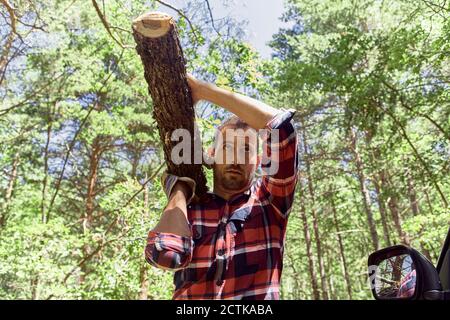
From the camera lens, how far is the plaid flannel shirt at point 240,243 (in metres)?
1.58

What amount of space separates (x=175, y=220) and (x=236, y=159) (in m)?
0.45

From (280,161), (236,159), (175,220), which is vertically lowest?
(175,220)

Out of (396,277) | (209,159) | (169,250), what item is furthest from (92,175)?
(396,277)

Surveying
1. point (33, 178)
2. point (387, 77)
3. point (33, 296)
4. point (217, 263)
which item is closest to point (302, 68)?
point (387, 77)

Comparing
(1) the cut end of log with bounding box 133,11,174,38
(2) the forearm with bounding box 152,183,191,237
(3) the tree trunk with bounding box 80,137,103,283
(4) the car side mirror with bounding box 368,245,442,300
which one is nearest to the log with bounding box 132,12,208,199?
(1) the cut end of log with bounding box 133,11,174,38

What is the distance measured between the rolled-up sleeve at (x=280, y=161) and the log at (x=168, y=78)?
41cm

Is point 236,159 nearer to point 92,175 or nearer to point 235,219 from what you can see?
point 235,219

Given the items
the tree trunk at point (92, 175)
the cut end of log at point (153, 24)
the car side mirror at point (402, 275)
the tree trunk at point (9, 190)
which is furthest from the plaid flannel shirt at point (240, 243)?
the tree trunk at point (9, 190)

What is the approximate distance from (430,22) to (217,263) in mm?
5676

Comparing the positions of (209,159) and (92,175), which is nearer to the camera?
(209,159)

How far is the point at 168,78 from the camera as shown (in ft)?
6.49

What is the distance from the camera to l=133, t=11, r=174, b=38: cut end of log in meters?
1.88

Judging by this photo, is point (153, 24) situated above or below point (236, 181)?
above
